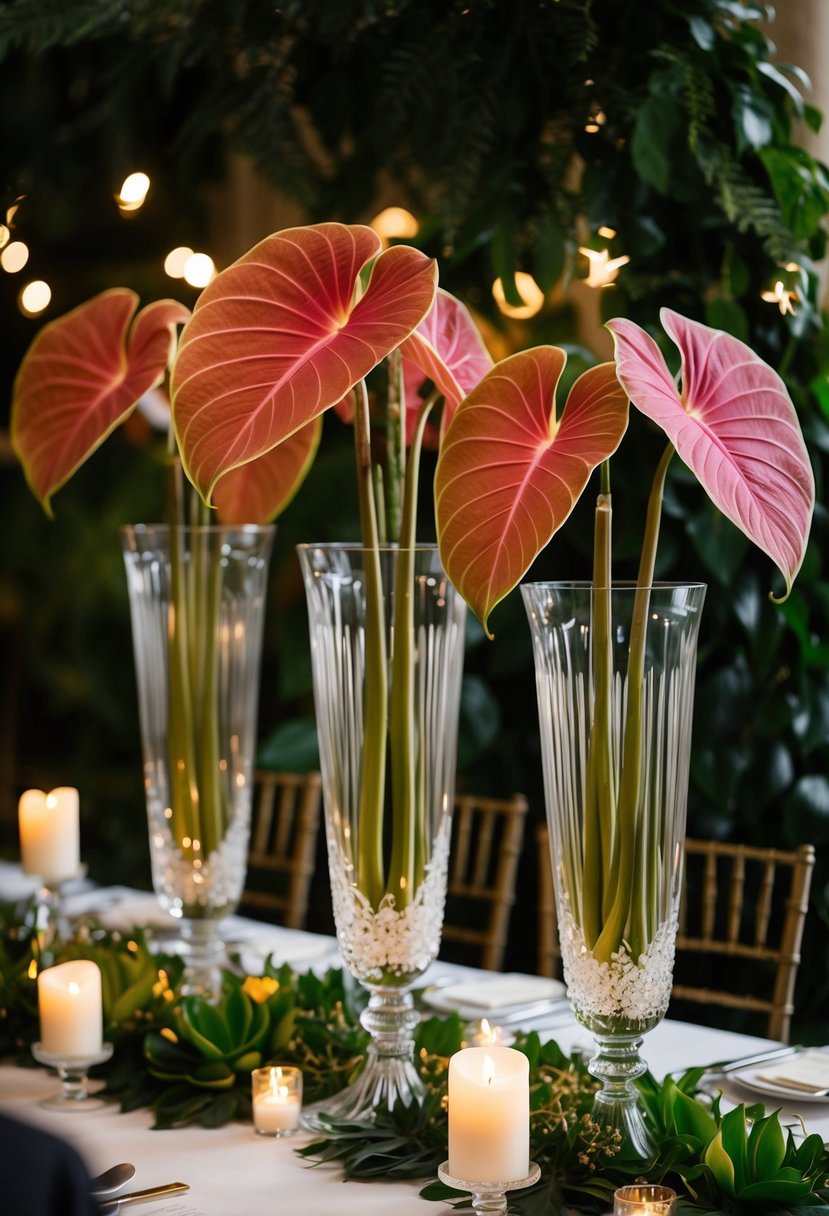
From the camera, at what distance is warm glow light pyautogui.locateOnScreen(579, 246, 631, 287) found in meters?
1.95

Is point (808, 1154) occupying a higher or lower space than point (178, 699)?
lower

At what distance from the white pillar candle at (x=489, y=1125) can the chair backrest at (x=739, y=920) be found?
1.50 ft

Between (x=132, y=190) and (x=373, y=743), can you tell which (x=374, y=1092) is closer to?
(x=373, y=743)

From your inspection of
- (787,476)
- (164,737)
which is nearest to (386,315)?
(787,476)

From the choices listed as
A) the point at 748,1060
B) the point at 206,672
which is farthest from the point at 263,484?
the point at 748,1060

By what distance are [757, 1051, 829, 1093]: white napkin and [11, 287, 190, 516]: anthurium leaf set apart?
2.96 ft

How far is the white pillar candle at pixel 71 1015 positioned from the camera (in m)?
1.25

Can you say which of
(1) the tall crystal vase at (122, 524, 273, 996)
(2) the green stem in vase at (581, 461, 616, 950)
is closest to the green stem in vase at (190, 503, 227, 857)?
(1) the tall crystal vase at (122, 524, 273, 996)

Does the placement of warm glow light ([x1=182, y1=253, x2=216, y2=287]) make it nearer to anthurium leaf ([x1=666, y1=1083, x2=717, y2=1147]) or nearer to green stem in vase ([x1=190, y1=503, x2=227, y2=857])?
green stem in vase ([x1=190, y1=503, x2=227, y2=857])

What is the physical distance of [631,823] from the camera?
3.50ft

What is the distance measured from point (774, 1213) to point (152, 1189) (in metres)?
0.45

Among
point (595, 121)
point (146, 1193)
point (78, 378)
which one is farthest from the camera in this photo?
point (595, 121)

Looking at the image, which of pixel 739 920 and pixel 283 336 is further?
pixel 739 920

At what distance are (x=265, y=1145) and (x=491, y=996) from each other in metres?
0.41
